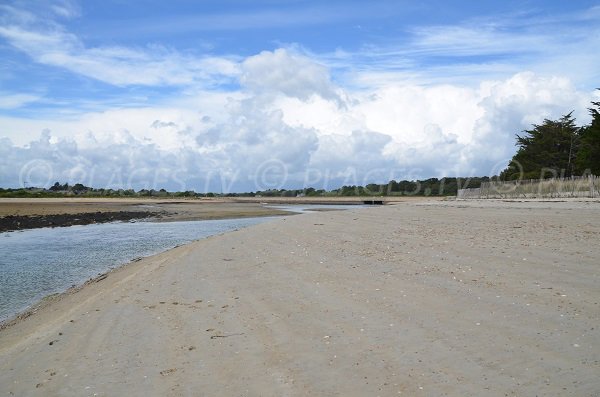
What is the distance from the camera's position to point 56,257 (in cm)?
1819

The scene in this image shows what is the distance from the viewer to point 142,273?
11883 millimetres

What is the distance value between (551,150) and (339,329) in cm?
6203

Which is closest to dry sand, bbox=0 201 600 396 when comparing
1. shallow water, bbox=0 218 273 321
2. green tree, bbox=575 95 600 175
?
shallow water, bbox=0 218 273 321

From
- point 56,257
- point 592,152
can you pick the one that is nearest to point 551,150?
point 592,152

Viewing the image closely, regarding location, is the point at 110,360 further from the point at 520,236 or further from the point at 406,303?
the point at 520,236

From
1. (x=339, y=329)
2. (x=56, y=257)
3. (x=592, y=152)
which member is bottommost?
(x=56, y=257)

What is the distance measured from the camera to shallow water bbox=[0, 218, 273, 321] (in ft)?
39.5

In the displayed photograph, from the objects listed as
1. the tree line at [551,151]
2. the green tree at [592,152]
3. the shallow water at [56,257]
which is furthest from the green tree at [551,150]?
the shallow water at [56,257]

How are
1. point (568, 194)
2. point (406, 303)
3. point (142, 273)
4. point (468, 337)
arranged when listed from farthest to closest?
point (568, 194)
point (142, 273)
point (406, 303)
point (468, 337)

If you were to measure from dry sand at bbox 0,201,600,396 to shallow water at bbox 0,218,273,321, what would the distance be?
173 centimetres

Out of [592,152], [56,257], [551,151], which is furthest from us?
[551,151]

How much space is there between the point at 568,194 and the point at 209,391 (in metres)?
28.7

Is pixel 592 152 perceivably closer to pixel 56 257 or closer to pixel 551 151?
pixel 551 151

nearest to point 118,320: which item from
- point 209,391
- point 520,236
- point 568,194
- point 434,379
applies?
point 209,391
